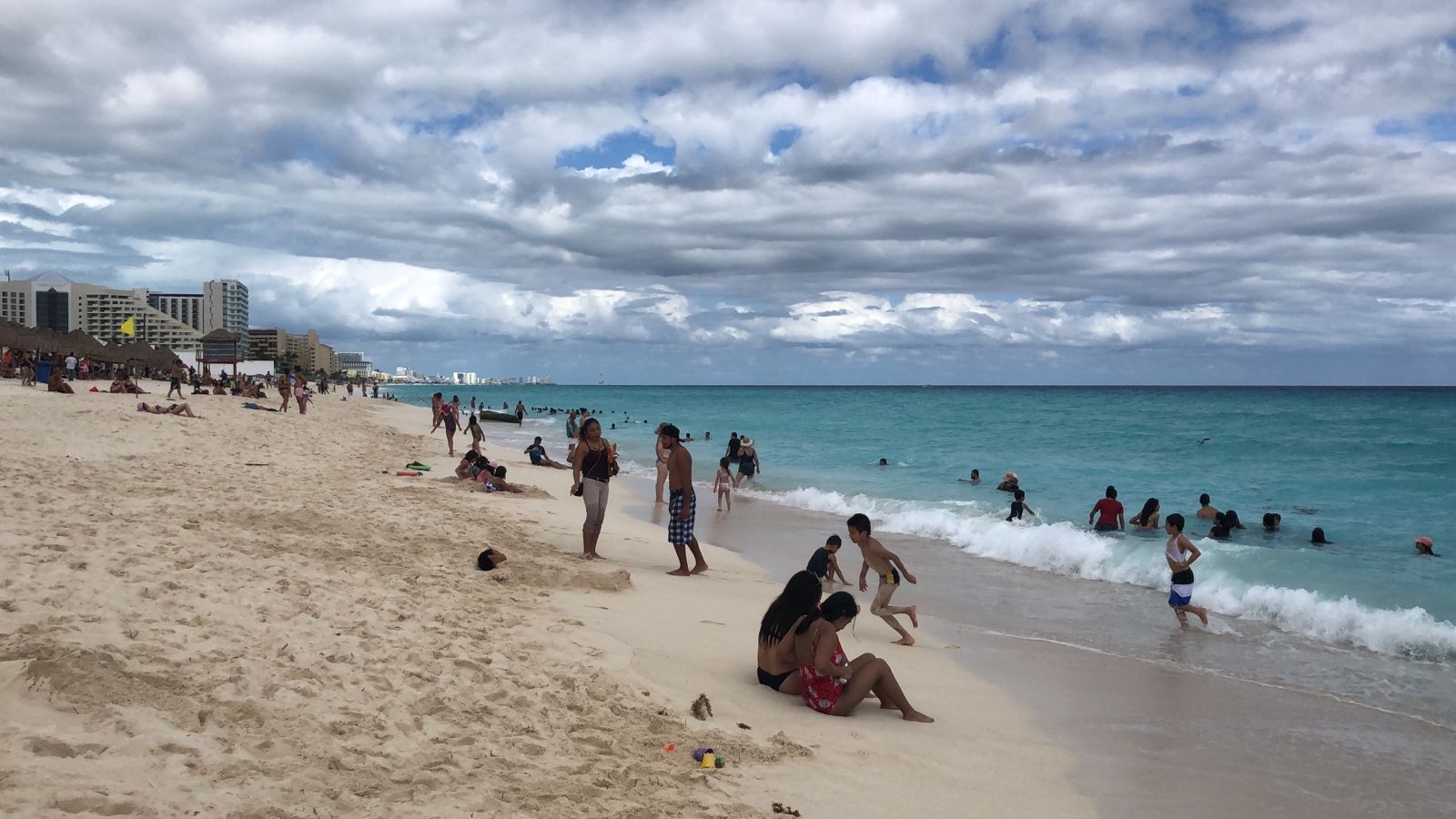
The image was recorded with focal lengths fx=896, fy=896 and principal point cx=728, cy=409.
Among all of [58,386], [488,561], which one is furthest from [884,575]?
[58,386]

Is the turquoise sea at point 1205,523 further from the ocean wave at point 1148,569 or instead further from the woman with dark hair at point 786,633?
the woman with dark hair at point 786,633

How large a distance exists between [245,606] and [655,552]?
623 centimetres

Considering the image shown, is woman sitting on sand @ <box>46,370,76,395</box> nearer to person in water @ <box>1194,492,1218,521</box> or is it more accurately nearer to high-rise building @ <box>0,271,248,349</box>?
person in water @ <box>1194,492,1218,521</box>

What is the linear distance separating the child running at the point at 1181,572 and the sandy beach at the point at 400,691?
308cm

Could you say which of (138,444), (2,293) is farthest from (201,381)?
(2,293)

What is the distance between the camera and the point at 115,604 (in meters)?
5.37

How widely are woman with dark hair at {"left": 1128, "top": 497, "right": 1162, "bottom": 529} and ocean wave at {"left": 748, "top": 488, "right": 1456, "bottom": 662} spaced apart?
472 millimetres

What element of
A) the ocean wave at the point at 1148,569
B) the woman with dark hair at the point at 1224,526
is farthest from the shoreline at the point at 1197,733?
the woman with dark hair at the point at 1224,526

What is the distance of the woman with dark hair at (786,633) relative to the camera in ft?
19.6

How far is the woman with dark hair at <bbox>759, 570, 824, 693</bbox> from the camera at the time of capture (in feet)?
19.6

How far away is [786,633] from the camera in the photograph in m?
6.00

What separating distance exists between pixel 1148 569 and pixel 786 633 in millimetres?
7699

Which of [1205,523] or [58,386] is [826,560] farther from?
[58,386]

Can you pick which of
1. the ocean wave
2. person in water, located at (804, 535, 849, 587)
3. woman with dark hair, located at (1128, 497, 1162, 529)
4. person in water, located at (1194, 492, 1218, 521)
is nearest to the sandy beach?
person in water, located at (804, 535, 849, 587)
